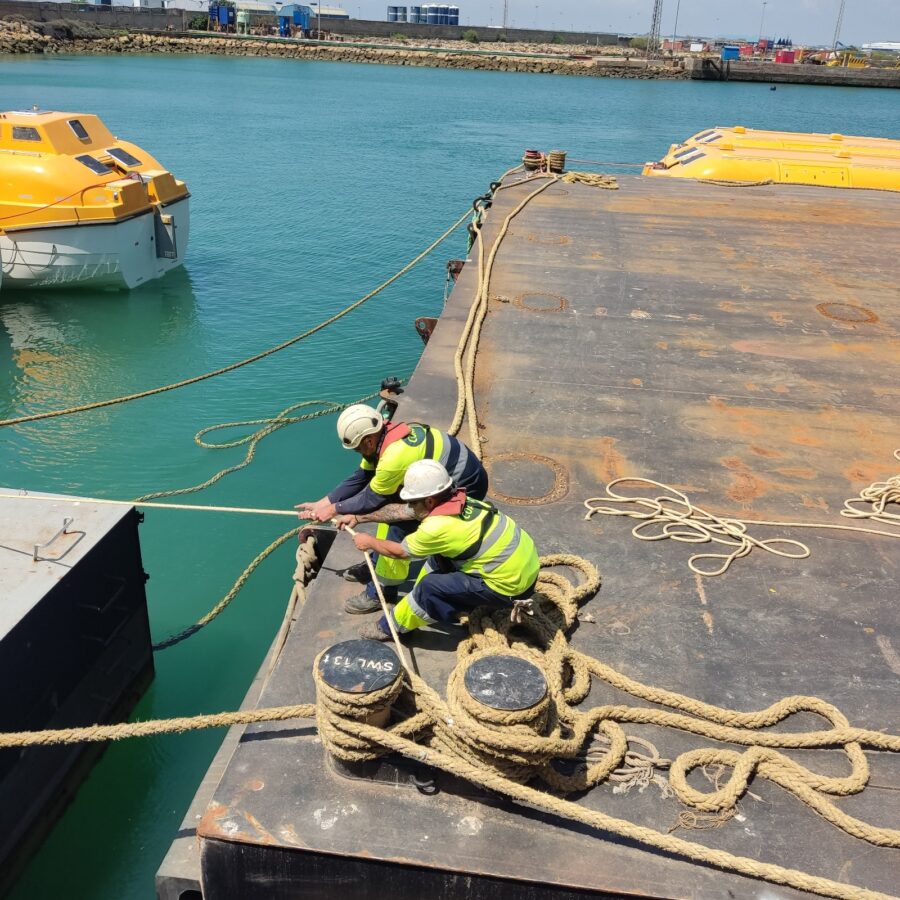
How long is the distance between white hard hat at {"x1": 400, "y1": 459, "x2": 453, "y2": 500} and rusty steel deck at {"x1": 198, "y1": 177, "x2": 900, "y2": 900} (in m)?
0.85

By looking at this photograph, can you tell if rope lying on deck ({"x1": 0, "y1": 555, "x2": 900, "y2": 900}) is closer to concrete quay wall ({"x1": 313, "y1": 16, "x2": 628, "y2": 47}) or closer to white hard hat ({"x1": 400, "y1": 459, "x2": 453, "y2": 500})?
white hard hat ({"x1": 400, "y1": 459, "x2": 453, "y2": 500})

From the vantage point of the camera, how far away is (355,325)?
647 inches

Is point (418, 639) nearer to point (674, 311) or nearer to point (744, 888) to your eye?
point (744, 888)

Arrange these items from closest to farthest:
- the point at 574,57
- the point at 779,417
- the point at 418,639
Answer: the point at 418,639, the point at 779,417, the point at 574,57

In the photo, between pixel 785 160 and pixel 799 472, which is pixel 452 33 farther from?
pixel 799 472

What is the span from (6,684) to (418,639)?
2395 millimetres

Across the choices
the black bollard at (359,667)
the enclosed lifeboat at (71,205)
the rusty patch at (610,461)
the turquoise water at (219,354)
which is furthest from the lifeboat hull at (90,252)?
the black bollard at (359,667)

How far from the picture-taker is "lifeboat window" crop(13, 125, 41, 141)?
15398 mm


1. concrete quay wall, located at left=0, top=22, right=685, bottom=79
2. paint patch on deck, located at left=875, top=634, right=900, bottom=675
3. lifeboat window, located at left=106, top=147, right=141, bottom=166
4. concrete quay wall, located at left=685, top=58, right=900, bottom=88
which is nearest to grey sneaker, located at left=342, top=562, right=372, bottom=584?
paint patch on deck, located at left=875, top=634, right=900, bottom=675

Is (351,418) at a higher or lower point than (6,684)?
higher

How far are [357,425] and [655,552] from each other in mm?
2126

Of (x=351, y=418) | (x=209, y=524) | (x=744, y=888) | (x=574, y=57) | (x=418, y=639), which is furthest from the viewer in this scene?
(x=574, y=57)

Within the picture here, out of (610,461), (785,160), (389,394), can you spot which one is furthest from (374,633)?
(785,160)

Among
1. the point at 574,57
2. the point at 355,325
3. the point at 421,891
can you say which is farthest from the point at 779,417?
the point at 574,57
